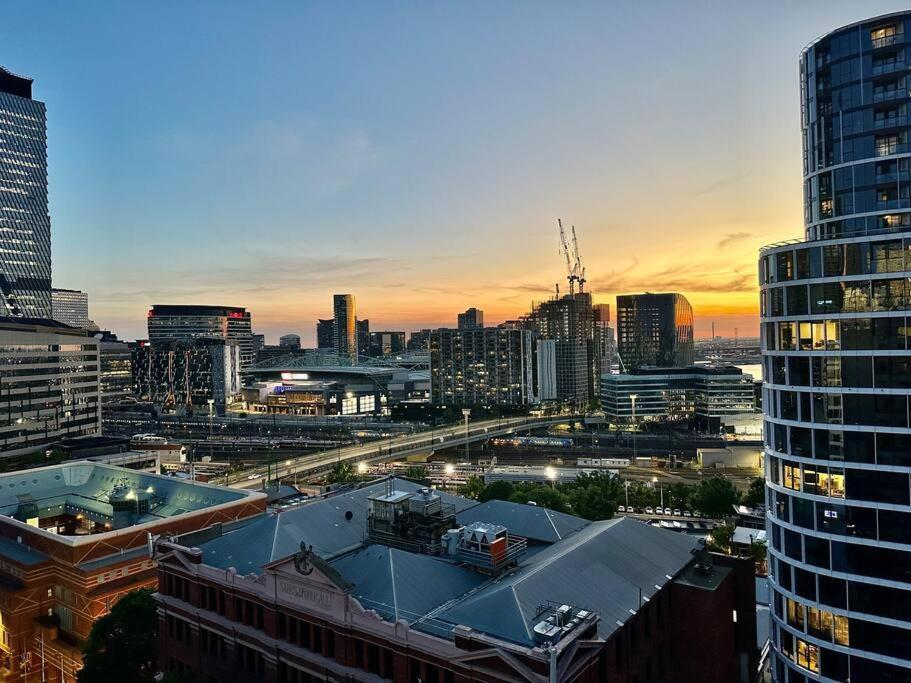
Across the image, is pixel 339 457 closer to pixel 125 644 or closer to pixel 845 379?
pixel 125 644

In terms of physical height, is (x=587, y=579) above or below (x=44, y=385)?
below

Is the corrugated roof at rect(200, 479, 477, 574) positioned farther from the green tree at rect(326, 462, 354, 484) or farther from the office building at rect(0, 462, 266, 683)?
the green tree at rect(326, 462, 354, 484)

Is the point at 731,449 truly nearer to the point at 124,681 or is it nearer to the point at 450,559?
the point at 450,559

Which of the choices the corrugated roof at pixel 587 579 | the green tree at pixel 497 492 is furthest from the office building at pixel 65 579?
the green tree at pixel 497 492

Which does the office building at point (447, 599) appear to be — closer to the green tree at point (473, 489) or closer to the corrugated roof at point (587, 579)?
the corrugated roof at point (587, 579)

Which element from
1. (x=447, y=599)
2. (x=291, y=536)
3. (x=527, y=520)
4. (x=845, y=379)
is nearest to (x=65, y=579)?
(x=291, y=536)

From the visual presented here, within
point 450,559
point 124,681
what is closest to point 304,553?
point 450,559
